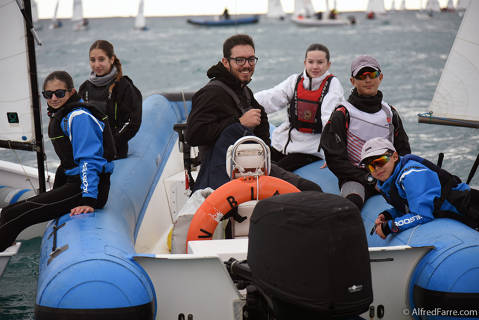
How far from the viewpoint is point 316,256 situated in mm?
1906

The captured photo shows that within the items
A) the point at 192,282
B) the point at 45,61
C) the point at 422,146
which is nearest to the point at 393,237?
the point at 192,282

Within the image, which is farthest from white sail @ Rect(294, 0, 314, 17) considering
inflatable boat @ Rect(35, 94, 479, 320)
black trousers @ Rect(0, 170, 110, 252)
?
inflatable boat @ Rect(35, 94, 479, 320)

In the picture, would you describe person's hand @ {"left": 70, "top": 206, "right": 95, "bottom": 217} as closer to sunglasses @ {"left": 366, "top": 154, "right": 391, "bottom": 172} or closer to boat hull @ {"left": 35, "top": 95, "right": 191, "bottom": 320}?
boat hull @ {"left": 35, "top": 95, "right": 191, "bottom": 320}

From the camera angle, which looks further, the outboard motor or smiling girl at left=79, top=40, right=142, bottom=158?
smiling girl at left=79, top=40, right=142, bottom=158

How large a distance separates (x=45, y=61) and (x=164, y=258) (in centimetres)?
2633

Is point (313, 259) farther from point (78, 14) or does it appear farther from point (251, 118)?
point (78, 14)

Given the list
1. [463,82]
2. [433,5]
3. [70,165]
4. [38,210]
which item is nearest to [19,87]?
[70,165]

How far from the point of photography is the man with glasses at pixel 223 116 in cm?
334

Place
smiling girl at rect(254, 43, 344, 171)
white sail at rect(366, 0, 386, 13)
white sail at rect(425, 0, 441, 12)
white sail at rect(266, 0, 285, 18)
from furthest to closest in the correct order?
white sail at rect(425, 0, 441, 12)
white sail at rect(366, 0, 386, 13)
white sail at rect(266, 0, 285, 18)
smiling girl at rect(254, 43, 344, 171)

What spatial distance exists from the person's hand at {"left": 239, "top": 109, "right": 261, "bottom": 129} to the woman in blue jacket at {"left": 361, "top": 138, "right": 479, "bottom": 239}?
2.42 ft

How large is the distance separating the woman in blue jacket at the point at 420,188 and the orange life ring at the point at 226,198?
0.45m

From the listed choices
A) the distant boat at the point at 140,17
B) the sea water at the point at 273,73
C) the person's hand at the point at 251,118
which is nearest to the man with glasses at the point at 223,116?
the person's hand at the point at 251,118

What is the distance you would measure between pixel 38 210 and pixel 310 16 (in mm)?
48190

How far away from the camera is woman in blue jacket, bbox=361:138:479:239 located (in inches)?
108
